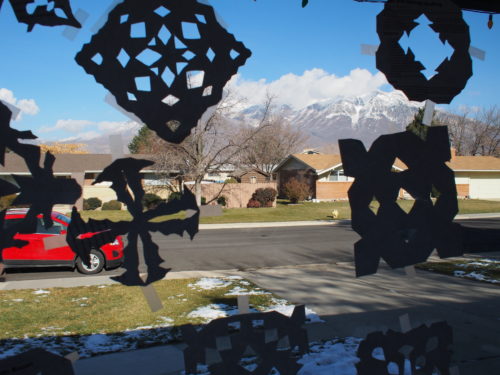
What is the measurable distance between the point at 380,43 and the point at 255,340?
1917mm

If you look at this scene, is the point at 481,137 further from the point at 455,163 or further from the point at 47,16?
the point at 47,16

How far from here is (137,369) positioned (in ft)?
15.2

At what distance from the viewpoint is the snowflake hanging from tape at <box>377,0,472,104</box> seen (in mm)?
2869

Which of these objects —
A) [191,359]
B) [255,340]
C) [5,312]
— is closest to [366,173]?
[255,340]

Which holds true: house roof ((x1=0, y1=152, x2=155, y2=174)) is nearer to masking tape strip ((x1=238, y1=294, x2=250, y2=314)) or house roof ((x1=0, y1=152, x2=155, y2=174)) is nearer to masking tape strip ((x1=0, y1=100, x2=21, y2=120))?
masking tape strip ((x1=0, y1=100, x2=21, y2=120))

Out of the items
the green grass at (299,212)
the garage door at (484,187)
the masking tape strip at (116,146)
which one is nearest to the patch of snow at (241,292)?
the masking tape strip at (116,146)

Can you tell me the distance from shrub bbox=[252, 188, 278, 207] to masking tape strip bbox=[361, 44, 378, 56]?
27575 millimetres

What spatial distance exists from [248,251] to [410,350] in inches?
426

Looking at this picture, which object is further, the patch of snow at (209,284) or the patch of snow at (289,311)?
the patch of snow at (209,284)

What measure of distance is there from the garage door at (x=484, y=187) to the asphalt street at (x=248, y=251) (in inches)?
905

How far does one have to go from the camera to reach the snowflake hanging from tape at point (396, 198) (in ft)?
8.89

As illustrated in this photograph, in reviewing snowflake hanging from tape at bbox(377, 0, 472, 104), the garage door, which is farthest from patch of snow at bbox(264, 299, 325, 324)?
the garage door

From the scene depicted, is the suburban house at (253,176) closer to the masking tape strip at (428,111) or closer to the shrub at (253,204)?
the shrub at (253,204)

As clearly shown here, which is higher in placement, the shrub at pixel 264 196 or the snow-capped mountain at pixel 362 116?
the snow-capped mountain at pixel 362 116
